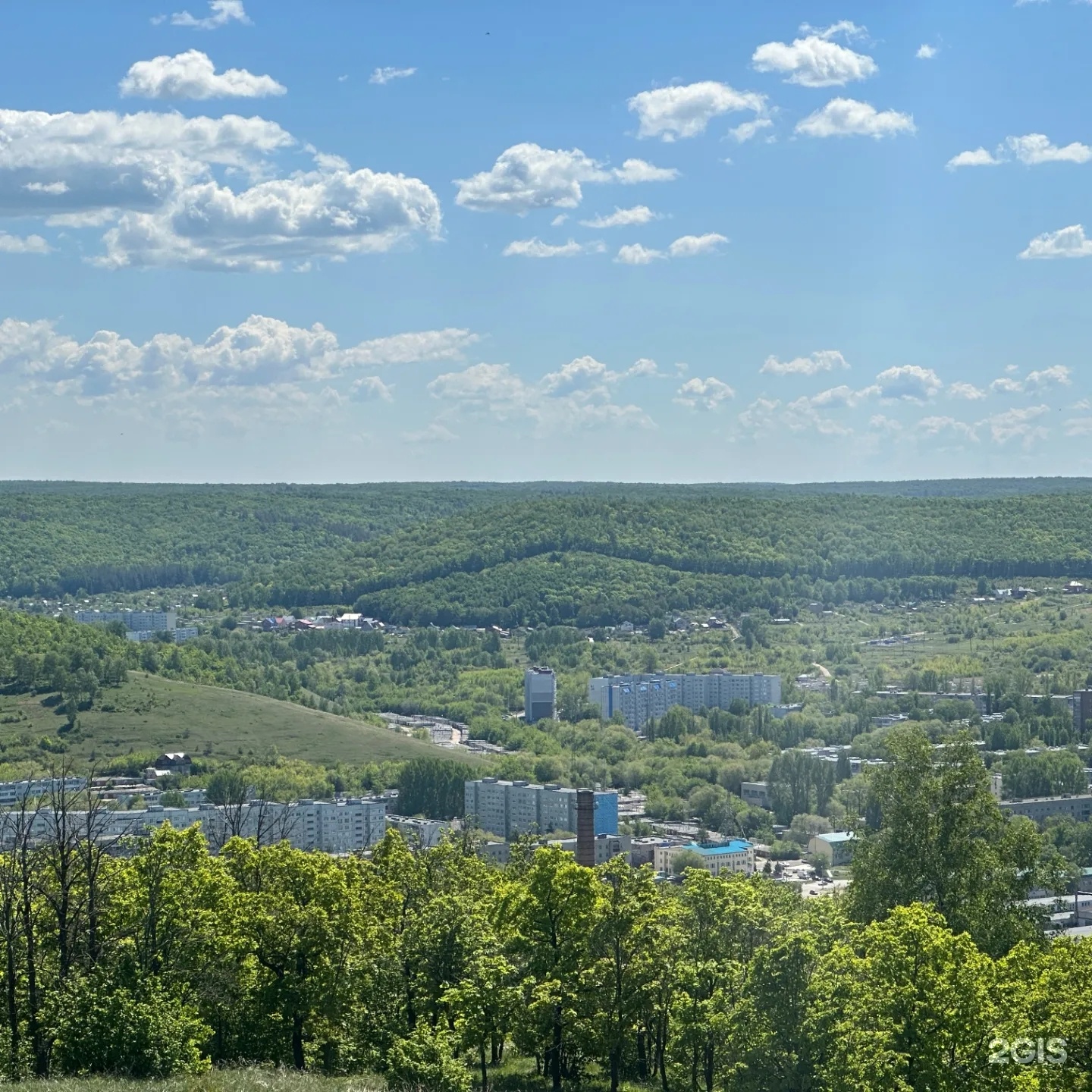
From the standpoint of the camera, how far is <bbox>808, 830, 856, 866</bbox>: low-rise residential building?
92250mm

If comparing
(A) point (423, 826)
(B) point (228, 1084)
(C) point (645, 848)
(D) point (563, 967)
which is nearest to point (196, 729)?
(A) point (423, 826)

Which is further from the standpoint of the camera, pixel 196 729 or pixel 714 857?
pixel 196 729

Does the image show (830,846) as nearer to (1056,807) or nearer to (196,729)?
(1056,807)

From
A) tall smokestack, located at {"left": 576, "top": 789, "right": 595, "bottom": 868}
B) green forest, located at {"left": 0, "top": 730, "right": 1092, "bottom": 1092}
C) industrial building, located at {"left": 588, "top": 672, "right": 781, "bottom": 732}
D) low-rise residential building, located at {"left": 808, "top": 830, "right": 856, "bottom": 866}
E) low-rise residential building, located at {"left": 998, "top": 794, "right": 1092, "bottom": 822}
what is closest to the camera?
green forest, located at {"left": 0, "top": 730, "right": 1092, "bottom": 1092}

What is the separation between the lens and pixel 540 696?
163125mm

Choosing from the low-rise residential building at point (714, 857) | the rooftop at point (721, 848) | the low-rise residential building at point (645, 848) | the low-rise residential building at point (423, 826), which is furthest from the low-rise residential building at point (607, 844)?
the low-rise residential building at point (423, 826)

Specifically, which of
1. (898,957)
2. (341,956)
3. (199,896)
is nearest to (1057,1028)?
(898,957)

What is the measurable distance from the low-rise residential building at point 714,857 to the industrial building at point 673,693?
202 ft

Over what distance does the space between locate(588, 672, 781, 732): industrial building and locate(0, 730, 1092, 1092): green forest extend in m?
Result: 117

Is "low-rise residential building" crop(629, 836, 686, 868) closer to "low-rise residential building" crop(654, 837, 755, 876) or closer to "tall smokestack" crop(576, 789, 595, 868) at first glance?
"low-rise residential building" crop(654, 837, 755, 876)

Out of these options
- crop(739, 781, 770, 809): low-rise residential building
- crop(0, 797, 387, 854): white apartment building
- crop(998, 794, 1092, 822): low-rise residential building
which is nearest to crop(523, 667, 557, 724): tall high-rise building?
crop(739, 781, 770, 809): low-rise residential building

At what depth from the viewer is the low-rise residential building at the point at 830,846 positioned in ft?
303

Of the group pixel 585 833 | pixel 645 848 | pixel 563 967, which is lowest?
pixel 645 848

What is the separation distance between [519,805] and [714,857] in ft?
66.5
